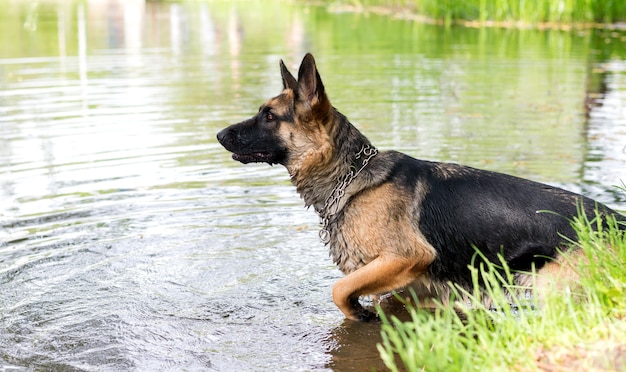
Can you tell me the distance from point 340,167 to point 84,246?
292cm

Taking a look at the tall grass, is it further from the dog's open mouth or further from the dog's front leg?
the dog's front leg

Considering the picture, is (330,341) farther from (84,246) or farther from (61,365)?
(84,246)

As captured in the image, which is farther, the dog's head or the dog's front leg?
the dog's head

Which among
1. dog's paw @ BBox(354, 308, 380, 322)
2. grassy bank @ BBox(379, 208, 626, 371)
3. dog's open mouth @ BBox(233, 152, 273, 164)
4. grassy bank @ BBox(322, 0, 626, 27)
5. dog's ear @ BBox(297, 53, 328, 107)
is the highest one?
grassy bank @ BBox(322, 0, 626, 27)

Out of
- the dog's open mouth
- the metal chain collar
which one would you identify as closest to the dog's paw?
the metal chain collar

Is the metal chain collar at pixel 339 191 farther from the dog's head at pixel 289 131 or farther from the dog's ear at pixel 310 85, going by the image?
the dog's ear at pixel 310 85

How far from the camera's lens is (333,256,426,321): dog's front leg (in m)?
5.50

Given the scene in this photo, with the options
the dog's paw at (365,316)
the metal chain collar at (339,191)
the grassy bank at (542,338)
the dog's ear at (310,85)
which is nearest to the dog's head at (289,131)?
the dog's ear at (310,85)

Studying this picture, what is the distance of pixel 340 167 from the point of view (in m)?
5.81

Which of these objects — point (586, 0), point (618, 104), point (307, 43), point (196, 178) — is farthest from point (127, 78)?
point (586, 0)

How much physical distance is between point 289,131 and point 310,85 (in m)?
0.38

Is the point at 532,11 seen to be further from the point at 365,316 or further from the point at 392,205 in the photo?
the point at 365,316

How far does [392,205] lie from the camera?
5629 millimetres

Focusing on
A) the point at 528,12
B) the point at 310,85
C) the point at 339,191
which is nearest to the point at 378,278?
the point at 339,191
